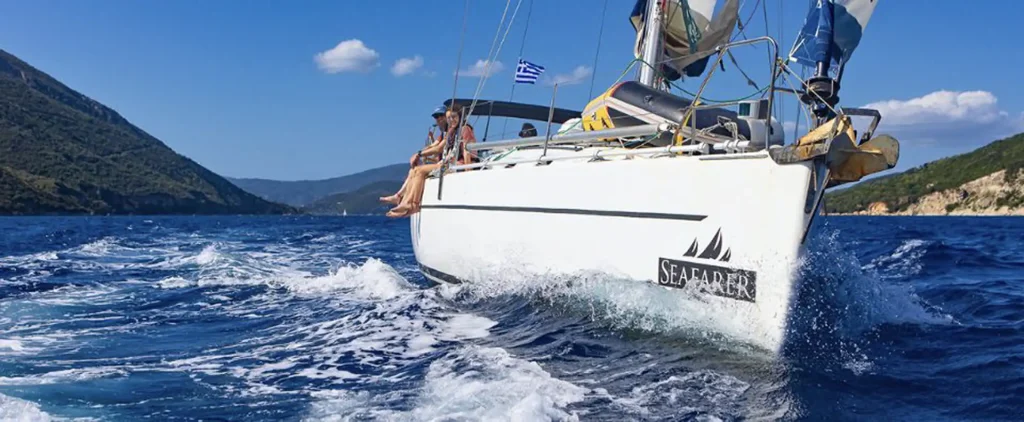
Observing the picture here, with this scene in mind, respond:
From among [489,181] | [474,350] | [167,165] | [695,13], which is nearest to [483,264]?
[489,181]

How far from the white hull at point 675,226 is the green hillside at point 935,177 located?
77209 millimetres

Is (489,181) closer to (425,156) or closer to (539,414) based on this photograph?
(425,156)

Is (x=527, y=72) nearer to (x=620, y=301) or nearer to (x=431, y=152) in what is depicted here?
(x=431, y=152)

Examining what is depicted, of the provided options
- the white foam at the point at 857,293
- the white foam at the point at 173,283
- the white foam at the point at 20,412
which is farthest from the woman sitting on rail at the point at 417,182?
the white foam at the point at 20,412

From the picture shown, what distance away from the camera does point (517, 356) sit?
5398 mm

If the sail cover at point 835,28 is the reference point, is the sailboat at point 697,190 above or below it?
below

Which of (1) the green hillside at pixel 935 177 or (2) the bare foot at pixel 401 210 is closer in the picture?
(2) the bare foot at pixel 401 210

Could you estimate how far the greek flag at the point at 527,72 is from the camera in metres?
10.5

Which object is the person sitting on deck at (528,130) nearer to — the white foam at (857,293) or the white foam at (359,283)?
the white foam at (359,283)

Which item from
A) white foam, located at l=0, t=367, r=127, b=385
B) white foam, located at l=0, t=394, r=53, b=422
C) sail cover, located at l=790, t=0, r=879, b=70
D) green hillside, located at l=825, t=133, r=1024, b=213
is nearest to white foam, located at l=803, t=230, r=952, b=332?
sail cover, located at l=790, t=0, r=879, b=70

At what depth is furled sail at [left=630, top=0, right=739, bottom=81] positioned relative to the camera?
8961mm

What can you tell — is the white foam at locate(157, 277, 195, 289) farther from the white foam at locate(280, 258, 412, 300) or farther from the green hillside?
the green hillside

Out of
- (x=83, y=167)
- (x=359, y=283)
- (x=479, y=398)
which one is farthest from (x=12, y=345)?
(x=83, y=167)

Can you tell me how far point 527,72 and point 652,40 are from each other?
7.09ft
